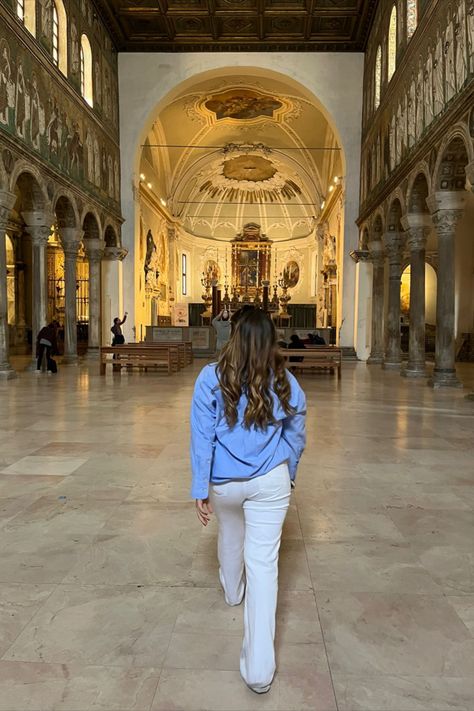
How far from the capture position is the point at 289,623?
2877 mm

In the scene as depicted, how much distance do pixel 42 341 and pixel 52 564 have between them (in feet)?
43.0

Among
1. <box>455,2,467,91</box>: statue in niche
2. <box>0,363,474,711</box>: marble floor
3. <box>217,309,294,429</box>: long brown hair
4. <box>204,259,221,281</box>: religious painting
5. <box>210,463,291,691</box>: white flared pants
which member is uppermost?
<box>455,2,467,91</box>: statue in niche

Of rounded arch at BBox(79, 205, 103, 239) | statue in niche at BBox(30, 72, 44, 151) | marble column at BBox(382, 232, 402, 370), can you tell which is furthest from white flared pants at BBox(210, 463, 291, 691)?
rounded arch at BBox(79, 205, 103, 239)

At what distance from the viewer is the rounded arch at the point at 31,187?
15.4 metres

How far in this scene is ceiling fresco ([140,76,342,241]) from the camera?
29891 mm

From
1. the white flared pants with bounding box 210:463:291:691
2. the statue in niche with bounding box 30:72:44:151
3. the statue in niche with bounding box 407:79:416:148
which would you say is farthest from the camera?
the statue in niche with bounding box 30:72:44:151

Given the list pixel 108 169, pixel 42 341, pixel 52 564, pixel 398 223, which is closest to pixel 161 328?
pixel 108 169

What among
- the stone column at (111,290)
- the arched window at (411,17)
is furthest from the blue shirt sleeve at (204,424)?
the stone column at (111,290)

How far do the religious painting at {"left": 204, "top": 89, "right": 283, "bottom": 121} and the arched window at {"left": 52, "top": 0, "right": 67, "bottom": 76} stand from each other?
12011 millimetres

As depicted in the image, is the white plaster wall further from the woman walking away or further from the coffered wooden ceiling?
the woman walking away

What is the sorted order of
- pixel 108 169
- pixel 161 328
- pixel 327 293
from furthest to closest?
pixel 327 293, pixel 161 328, pixel 108 169

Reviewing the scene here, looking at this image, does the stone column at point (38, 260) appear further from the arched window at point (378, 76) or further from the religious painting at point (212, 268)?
the religious painting at point (212, 268)

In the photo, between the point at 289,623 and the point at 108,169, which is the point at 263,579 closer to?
the point at 289,623

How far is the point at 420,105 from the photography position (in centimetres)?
1495
